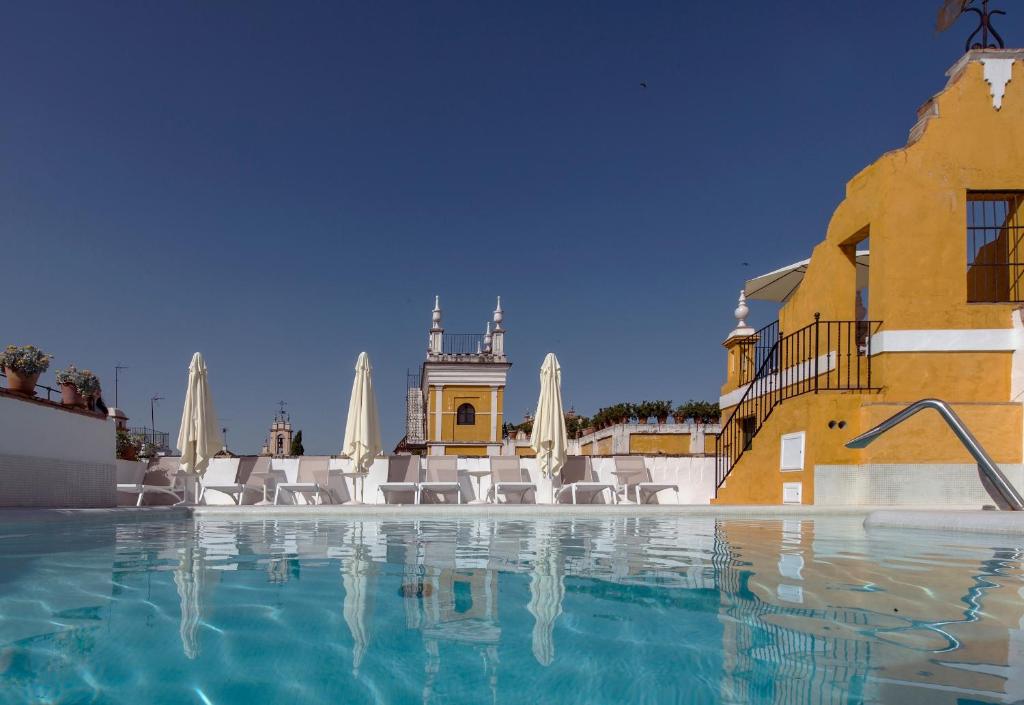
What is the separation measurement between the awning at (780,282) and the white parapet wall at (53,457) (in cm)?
1257

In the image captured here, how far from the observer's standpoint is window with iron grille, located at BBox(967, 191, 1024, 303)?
10.9 m

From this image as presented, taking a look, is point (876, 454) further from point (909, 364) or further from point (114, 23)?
point (114, 23)

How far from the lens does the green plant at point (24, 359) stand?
905cm

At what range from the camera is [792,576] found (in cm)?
421

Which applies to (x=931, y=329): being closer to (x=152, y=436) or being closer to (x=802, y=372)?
(x=802, y=372)

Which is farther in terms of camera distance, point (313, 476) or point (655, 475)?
point (655, 475)

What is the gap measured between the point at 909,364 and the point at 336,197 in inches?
984

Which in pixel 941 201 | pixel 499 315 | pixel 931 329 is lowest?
pixel 931 329

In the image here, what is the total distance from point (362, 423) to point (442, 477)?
5.51 ft

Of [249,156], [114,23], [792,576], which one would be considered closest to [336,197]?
[249,156]

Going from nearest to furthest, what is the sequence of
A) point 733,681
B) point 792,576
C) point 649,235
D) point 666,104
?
point 733,681, point 792,576, point 666,104, point 649,235

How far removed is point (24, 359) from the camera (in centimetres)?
911

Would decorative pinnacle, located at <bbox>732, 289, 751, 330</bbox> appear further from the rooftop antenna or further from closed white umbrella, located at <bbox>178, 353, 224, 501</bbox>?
the rooftop antenna

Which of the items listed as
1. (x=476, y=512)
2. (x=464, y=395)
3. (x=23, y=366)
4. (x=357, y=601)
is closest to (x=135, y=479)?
(x=23, y=366)
